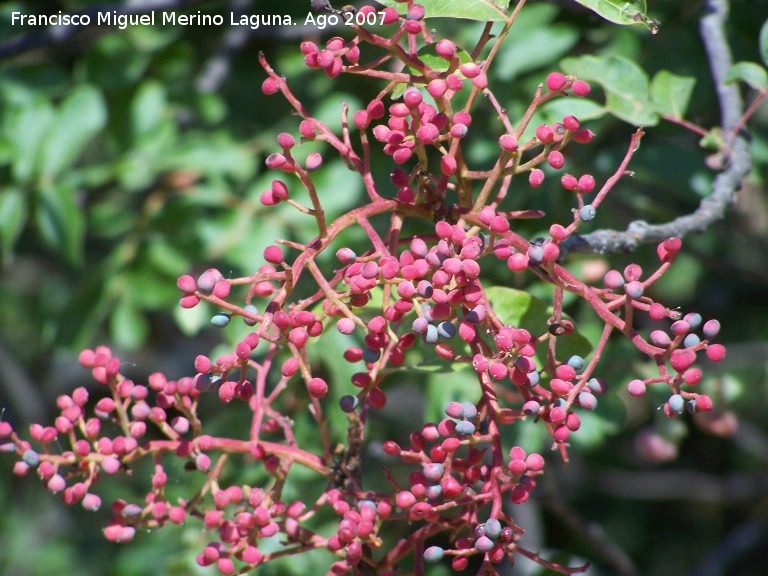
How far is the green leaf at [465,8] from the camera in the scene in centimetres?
114

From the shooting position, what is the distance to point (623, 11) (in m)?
1.17

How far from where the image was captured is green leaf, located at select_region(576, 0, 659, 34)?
3.80ft

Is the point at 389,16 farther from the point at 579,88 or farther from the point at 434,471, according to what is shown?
the point at 434,471

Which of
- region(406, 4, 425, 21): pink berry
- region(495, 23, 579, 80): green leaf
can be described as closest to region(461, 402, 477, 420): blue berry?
region(406, 4, 425, 21): pink berry

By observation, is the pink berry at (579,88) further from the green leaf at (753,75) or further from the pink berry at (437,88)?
the green leaf at (753,75)

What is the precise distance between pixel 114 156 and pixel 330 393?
939mm

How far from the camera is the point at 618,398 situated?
5.99 feet

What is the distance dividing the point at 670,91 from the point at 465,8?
1.94 feet

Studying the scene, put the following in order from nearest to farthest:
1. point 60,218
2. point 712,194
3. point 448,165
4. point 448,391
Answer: point 448,165 → point 712,194 → point 448,391 → point 60,218

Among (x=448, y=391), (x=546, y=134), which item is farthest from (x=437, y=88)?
(x=448, y=391)

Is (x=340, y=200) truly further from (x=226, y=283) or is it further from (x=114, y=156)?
(x=226, y=283)

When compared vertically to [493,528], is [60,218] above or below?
below

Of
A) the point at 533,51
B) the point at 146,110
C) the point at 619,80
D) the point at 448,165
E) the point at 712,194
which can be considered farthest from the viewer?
the point at 146,110

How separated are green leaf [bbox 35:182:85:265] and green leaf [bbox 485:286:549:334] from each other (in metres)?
1.20
